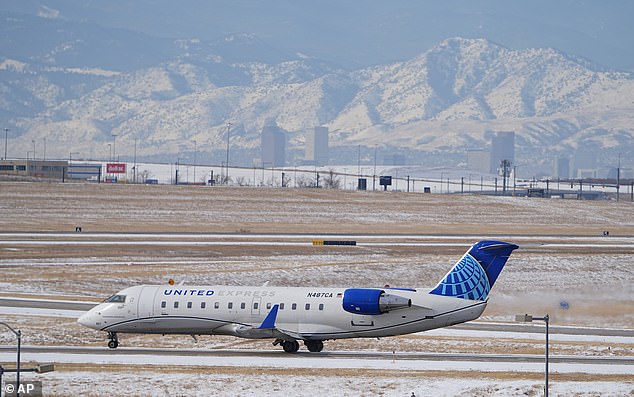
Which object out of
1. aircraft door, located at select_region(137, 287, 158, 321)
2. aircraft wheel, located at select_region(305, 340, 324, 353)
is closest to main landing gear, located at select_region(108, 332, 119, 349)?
aircraft door, located at select_region(137, 287, 158, 321)

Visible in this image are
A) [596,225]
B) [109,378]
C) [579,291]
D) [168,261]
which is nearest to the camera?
[109,378]

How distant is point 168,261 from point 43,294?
21084 millimetres

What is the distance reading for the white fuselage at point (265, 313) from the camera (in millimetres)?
59531

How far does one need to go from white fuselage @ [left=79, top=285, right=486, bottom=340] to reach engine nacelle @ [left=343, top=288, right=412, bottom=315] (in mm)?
284

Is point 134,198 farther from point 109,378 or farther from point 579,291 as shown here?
point 109,378

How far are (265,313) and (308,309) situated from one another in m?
2.22

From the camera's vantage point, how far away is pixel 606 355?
6259 cm

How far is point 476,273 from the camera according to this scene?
6091cm

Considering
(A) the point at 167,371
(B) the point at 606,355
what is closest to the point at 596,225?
(B) the point at 606,355

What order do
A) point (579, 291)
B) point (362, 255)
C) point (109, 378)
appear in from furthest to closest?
1. point (362, 255)
2. point (579, 291)
3. point (109, 378)

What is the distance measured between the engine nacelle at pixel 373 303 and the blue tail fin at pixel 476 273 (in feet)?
7.30

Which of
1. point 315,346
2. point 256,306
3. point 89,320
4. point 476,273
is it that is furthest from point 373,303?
point 89,320

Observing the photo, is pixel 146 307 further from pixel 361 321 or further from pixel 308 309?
pixel 361 321

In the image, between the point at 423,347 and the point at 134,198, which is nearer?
the point at 423,347
